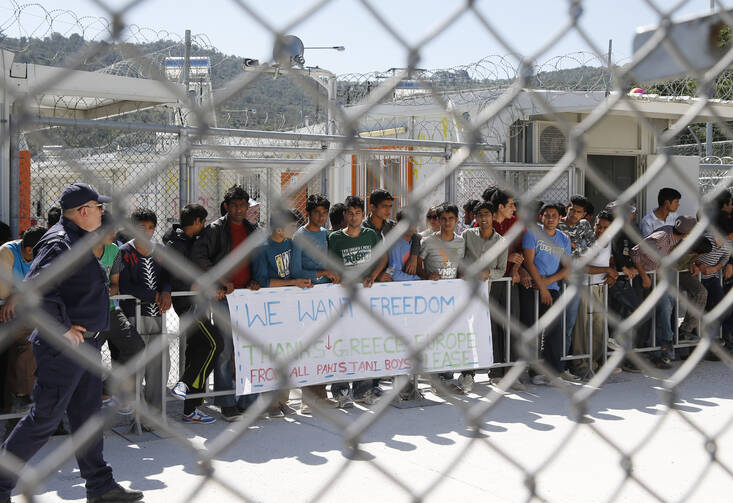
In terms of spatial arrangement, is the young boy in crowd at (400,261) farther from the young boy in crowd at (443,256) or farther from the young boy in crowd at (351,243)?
the young boy in crowd at (351,243)

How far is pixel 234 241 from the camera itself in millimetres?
6301

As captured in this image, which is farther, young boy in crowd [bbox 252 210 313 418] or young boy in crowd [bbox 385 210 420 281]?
young boy in crowd [bbox 385 210 420 281]

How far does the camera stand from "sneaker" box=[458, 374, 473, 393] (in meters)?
7.37

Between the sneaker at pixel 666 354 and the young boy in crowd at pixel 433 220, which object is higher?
the young boy in crowd at pixel 433 220

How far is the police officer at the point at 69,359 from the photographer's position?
12.9 feet

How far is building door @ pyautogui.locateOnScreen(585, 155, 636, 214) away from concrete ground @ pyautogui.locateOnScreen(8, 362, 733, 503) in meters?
5.95

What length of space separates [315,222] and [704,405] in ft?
12.5

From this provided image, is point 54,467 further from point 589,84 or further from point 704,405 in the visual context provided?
point 589,84

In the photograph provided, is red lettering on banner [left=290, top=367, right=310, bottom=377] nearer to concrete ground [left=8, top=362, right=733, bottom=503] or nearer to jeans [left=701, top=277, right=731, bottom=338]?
concrete ground [left=8, top=362, right=733, bottom=503]

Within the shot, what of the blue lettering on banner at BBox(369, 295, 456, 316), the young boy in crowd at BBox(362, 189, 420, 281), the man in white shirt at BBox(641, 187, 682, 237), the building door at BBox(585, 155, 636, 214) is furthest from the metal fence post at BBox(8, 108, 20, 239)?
the building door at BBox(585, 155, 636, 214)

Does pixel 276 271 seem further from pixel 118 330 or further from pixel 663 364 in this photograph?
pixel 663 364

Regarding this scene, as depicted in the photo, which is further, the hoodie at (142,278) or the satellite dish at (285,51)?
the hoodie at (142,278)

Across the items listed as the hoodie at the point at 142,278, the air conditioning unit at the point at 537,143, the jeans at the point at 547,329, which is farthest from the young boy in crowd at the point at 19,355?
the air conditioning unit at the point at 537,143


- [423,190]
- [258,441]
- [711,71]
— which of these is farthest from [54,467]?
[258,441]
